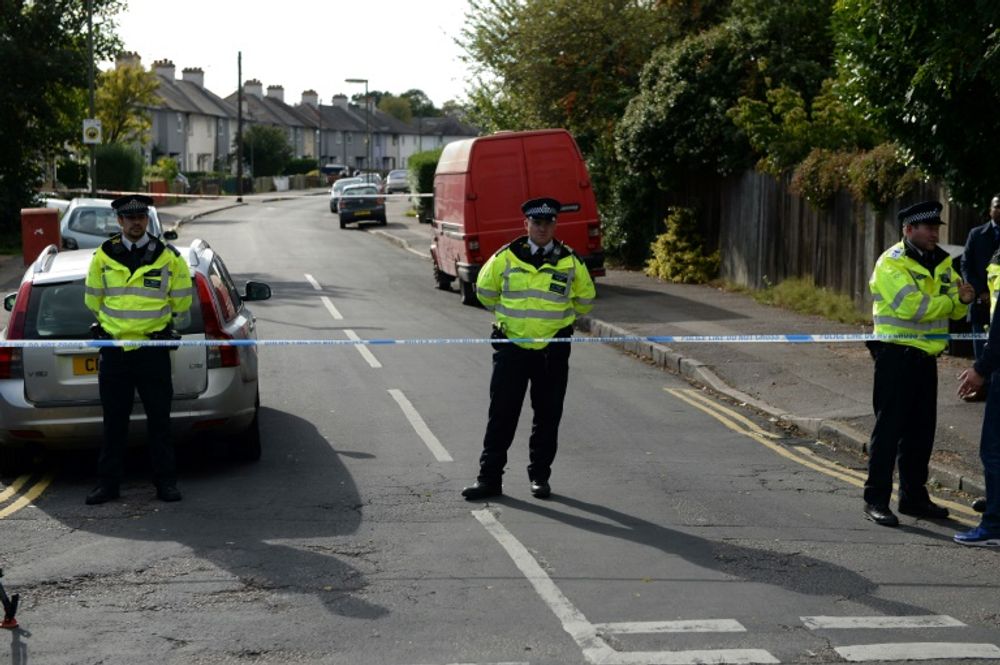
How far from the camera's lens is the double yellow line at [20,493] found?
27.8 feet

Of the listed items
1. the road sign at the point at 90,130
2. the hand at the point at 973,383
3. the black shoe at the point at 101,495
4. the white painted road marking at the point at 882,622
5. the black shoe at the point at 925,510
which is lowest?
the black shoe at the point at 101,495

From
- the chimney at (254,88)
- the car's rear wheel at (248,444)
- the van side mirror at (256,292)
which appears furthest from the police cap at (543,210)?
the chimney at (254,88)

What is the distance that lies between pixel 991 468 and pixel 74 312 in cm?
589

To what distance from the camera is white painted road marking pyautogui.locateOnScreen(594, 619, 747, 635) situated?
591 cm

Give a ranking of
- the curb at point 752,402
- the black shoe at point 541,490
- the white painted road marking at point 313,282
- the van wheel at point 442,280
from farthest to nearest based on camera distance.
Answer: the van wheel at point 442,280
the white painted road marking at point 313,282
the curb at point 752,402
the black shoe at point 541,490

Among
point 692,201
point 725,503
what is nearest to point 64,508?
point 725,503

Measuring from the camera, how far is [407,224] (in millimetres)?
49500

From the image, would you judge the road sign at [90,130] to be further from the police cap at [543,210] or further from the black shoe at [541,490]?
the black shoe at [541,490]

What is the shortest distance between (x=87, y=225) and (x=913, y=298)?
819 inches

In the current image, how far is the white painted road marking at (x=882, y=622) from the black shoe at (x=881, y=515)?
1889 millimetres

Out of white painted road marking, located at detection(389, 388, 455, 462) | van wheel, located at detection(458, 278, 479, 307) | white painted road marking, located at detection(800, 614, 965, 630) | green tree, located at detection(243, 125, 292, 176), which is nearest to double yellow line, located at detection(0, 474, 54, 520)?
white painted road marking, located at detection(389, 388, 455, 462)

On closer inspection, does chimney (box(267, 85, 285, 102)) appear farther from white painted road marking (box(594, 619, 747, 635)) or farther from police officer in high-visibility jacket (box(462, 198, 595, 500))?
white painted road marking (box(594, 619, 747, 635))

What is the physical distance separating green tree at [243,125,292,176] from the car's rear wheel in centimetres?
8945

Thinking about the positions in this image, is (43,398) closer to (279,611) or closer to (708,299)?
(279,611)
